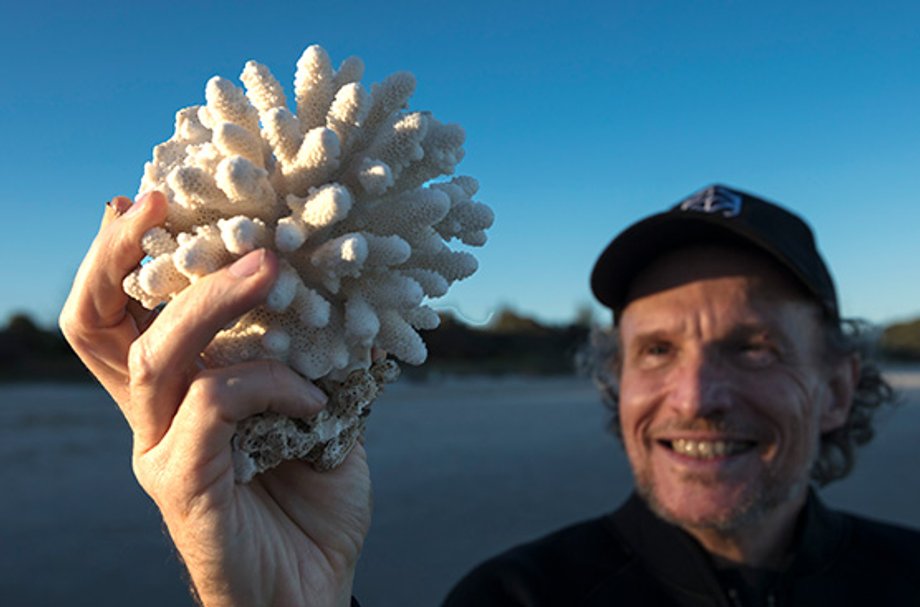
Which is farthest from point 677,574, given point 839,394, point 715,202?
point 715,202

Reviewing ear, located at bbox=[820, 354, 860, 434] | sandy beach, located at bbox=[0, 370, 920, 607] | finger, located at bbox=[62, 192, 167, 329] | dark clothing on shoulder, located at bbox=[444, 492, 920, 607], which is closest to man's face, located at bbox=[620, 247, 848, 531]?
dark clothing on shoulder, located at bbox=[444, 492, 920, 607]

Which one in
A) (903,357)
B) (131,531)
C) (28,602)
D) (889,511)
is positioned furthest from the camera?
(903,357)

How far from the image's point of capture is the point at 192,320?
1.38 metres

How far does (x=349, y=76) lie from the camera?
1638mm

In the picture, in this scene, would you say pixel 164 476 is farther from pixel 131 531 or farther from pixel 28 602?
pixel 131 531

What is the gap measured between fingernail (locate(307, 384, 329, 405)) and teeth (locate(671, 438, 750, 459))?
2292 mm

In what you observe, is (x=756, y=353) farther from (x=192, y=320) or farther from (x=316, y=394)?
(x=192, y=320)

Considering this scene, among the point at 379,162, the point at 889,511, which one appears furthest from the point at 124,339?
the point at 889,511

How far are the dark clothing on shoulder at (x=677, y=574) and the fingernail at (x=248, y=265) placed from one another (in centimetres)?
231

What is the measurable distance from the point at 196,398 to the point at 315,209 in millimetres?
430

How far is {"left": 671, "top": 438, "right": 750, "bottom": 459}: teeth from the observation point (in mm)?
3363

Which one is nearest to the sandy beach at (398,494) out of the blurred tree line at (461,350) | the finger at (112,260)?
the finger at (112,260)

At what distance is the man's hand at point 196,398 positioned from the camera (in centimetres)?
140

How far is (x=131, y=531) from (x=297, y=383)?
295 inches
